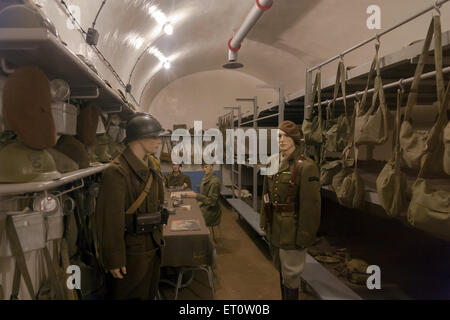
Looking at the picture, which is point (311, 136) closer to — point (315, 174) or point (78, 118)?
point (315, 174)

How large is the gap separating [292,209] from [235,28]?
218 inches

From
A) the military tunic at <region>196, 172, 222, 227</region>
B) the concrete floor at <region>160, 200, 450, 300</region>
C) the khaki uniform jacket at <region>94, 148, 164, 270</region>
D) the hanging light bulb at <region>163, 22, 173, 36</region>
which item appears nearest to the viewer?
the khaki uniform jacket at <region>94, 148, 164, 270</region>

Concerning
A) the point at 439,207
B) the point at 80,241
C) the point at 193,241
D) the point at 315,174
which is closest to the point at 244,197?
the point at 193,241

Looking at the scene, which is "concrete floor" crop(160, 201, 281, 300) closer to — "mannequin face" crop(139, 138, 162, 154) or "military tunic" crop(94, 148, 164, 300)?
"military tunic" crop(94, 148, 164, 300)

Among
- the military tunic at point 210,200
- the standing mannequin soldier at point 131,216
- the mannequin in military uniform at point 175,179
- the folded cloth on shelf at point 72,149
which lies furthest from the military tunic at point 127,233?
the mannequin in military uniform at point 175,179

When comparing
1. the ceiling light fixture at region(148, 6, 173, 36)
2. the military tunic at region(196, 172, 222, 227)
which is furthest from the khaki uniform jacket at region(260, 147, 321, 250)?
the ceiling light fixture at region(148, 6, 173, 36)

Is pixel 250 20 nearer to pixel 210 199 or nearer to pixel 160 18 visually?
pixel 160 18

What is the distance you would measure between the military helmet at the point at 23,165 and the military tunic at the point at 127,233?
0.62 meters

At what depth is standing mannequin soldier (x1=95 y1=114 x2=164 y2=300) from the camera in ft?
7.03

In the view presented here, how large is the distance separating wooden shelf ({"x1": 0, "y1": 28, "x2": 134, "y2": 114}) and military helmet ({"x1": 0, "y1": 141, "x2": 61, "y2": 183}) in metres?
0.52

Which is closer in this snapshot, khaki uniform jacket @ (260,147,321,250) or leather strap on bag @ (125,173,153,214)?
leather strap on bag @ (125,173,153,214)

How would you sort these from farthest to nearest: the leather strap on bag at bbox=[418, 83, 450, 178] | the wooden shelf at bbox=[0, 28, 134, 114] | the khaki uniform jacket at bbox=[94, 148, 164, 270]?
the khaki uniform jacket at bbox=[94, 148, 164, 270], the leather strap on bag at bbox=[418, 83, 450, 178], the wooden shelf at bbox=[0, 28, 134, 114]

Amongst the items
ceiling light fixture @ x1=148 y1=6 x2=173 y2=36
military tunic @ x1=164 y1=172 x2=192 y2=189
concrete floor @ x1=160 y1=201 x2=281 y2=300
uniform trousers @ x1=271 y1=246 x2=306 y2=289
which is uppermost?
ceiling light fixture @ x1=148 y1=6 x2=173 y2=36

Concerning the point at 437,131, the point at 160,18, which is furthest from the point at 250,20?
the point at 437,131
